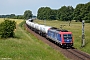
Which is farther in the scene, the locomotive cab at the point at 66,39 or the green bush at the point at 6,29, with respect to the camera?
the green bush at the point at 6,29

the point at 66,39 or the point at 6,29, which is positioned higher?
the point at 6,29

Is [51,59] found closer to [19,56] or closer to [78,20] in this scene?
Answer: [19,56]

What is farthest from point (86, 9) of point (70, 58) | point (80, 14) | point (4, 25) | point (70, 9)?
point (70, 58)

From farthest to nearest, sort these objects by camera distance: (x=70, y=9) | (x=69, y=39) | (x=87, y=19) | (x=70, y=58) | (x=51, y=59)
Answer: (x=70, y=9) < (x=87, y=19) < (x=69, y=39) < (x=70, y=58) < (x=51, y=59)

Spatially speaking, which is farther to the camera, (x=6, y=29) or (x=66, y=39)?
(x=6, y=29)

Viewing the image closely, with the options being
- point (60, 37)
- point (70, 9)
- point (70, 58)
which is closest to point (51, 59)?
point (70, 58)

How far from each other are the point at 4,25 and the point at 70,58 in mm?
23563

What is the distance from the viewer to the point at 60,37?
127 feet

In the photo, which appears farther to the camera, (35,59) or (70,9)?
(70,9)

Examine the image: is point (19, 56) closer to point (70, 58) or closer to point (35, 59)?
point (35, 59)

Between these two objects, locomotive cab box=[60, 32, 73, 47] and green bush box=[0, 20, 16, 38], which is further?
green bush box=[0, 20, 16, 38]

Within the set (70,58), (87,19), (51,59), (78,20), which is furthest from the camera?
(78,20)

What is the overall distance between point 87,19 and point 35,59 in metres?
121

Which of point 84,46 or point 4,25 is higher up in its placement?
point 4,25
